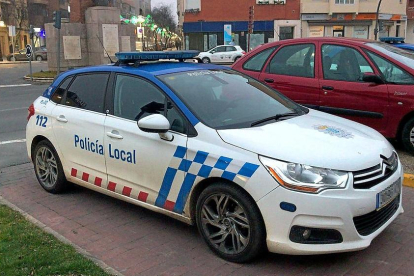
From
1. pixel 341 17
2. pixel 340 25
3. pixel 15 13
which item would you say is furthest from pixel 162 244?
pixel 15 13

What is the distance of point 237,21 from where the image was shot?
145ft

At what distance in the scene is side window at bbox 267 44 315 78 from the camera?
6.64m

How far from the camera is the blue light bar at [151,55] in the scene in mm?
4703

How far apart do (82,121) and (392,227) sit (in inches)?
128

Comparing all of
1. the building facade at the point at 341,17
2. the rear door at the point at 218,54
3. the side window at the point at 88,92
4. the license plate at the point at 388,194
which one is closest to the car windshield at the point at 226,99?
the side window at the point at 88,92

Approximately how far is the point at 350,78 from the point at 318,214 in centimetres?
364

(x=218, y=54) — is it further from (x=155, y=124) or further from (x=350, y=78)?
(x=155, y=124)

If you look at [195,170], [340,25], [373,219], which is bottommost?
[373,219]

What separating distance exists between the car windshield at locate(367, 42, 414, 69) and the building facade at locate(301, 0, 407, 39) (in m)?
38.5

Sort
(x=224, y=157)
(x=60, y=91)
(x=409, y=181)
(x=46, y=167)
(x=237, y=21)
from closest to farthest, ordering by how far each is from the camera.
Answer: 1. (x=224, y=157)
2. (x=409, y=181)
3. (x=60, y=91)
4. (x=46, y=167)
5. (x=237, y=21)

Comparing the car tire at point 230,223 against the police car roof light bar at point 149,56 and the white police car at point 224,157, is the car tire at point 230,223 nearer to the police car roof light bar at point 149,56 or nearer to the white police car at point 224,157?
the white police car at point 224,157

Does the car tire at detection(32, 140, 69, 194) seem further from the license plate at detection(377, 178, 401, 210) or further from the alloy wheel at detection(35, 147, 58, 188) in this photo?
the license plate at detection(377, 178, 401, 210)

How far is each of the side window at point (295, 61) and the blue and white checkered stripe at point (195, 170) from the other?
11.3ft

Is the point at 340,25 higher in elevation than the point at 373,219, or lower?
higher
